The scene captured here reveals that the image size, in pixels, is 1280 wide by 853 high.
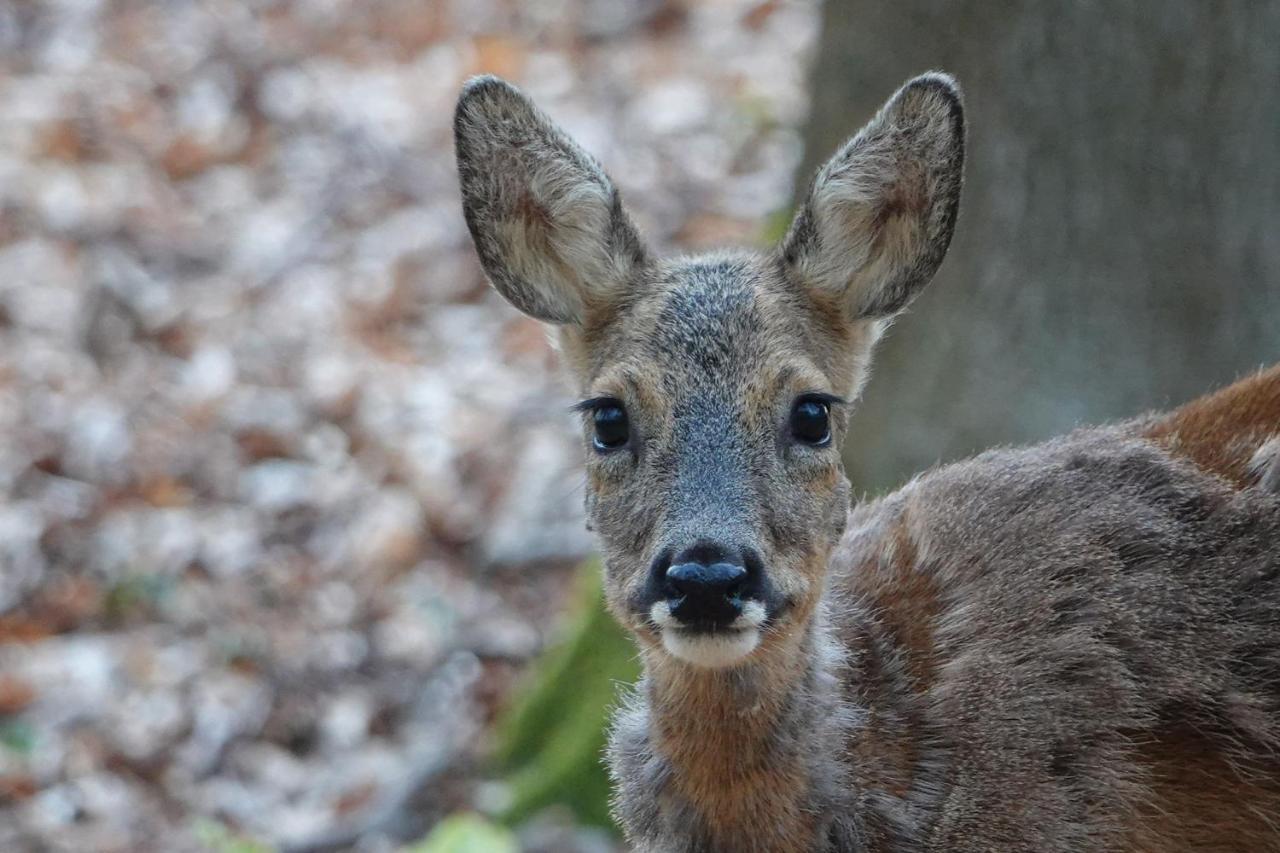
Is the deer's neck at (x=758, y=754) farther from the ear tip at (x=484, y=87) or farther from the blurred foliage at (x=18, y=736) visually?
the blurred foliage at (x=18, y=736)

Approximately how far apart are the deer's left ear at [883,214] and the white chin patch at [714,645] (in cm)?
113

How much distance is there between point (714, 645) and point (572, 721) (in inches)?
127

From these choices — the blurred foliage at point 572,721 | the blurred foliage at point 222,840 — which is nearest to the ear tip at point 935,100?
the blurred foliage at point 572,721

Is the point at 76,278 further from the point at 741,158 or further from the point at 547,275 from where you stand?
the point at 547,275

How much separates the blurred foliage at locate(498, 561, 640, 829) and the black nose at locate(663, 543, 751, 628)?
280cm

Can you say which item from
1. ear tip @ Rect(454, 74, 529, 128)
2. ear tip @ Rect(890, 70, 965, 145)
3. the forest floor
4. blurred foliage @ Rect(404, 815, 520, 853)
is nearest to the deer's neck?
ear tip @ Rect(890, 70, 965, 145)

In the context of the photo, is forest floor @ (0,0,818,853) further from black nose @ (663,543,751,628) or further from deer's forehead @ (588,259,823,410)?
black nose @ (663,543,751,628)

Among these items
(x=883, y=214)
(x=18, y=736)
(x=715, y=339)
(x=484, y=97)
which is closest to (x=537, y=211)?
(x=484, y=97)

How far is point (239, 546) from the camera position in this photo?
8.05m

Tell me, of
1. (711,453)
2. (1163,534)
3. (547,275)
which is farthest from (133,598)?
(1163,534)

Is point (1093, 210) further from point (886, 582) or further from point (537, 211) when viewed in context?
point (537, 211)

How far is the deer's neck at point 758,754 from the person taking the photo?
3986 mm

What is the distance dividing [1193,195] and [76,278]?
20.3 ft

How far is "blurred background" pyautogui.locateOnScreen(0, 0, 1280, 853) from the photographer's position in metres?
5.47
